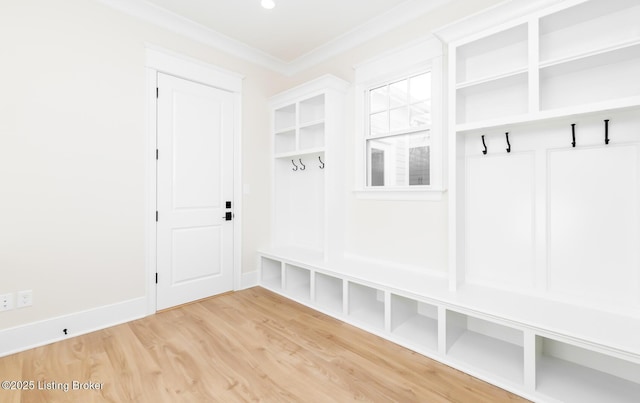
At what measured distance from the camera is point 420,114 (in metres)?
2.66

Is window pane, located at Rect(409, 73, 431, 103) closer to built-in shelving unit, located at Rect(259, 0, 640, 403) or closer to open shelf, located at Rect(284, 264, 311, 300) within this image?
built-in shelving unit, located at Rect(259, 0, 640, 403)

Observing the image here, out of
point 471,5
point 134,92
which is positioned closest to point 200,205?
point 134,92

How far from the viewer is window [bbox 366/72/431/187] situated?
2645 mm

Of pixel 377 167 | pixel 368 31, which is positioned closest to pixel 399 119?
pixel 377 167

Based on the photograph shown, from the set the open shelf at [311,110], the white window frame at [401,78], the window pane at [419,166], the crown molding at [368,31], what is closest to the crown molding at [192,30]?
the crown molding at [368,31]

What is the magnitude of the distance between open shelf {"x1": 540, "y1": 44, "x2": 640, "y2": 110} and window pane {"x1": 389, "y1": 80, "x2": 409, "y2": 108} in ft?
3.53

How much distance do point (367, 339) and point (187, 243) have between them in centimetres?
206

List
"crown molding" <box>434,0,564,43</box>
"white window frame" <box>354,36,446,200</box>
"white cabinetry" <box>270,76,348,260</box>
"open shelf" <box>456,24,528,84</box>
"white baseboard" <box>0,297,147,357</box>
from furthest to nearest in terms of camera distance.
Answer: "white cabinetry" <box>270,76,348,260</box> < "white window frame" <box>354,36,446,200</box> < "white baseboard" <box>0,297,147,357</box> < "open shelf" <box>456,24,528,84</box> < "crown molding" <box>434,0,564,43</box>

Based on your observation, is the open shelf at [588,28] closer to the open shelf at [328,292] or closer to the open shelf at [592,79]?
the open shelf at [592,79]

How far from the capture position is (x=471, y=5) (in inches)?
91.7

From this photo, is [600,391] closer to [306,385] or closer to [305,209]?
[306,385]

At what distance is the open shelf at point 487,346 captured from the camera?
1856mm

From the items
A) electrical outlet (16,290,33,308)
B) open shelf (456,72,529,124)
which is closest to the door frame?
electrical outlet (16,290,33,308)

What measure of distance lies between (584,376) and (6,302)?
396cm
